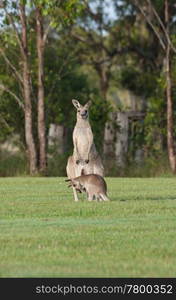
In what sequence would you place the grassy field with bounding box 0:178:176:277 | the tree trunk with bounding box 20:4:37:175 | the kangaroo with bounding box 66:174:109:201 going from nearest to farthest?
1. the grassy field with bounding box 0:178:176:277
2. the kangaroo with bounding box 66:174:109:201
3. the tree trunk with bounding box 20:4:37:175

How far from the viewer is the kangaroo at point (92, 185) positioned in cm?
1820

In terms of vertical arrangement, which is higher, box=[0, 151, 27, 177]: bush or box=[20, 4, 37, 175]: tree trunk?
box=[20, 4, 37, 175]: tree trunk

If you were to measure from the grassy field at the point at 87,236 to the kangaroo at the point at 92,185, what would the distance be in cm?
26

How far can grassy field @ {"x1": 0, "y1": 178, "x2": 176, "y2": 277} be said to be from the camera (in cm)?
1102

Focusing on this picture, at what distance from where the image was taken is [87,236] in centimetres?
1355

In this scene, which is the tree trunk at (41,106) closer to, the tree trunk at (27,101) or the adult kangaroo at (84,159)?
the tree trunk at (27,101)

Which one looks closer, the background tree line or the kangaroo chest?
the kangaroo chest

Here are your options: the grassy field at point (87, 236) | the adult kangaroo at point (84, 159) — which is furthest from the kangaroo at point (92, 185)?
the adult kangaroo at point (84, 159)

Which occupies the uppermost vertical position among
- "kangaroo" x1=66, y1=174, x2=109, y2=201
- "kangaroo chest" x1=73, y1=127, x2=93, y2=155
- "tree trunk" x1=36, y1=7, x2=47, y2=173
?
"tree trunk" x1=36, y1=7, x2=47, y2=173

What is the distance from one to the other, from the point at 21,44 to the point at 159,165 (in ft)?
19.6

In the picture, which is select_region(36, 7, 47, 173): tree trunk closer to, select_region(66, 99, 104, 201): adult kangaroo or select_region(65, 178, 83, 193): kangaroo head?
select_region(66, 99, 104, 201): adult kangaroo

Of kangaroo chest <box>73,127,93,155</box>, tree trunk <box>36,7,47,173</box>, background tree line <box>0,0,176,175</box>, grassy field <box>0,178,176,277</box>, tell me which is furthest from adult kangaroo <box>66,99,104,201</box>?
tree trunk <box>36,7,47,173</box>

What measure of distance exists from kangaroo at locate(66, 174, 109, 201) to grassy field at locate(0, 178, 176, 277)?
26 centimetres

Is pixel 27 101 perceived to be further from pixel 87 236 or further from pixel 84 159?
pixel 87 236
